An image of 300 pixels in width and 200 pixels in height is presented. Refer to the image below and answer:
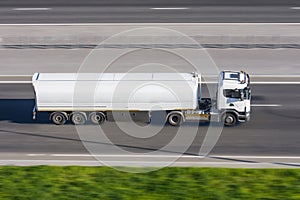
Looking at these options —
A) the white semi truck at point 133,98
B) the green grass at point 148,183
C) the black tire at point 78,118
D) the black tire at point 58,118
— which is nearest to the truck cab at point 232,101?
the white semi truck at point 133,98

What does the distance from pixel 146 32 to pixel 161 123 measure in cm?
1130

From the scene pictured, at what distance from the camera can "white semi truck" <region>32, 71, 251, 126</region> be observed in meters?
26.0

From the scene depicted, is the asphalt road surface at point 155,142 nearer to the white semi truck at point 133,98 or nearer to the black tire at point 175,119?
the black tire at point 175,119

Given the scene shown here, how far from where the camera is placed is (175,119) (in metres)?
26.6

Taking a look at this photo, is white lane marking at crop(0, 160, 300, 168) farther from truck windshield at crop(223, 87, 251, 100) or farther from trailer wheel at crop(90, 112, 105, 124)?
truck windshield at crop(223, 87, 251, 100)

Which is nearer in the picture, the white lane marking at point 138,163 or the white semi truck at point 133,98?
the white lane marking at point 138,163

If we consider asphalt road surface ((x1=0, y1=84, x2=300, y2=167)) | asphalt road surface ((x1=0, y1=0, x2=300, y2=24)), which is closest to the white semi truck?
asphalt road surface ((x1=0, y1=84, x2=300, y2=167))

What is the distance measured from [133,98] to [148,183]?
8401 mm

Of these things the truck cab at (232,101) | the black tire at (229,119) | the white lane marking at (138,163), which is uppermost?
the truck cab at (232,101)

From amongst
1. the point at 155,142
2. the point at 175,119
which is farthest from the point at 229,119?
the point at 155,142

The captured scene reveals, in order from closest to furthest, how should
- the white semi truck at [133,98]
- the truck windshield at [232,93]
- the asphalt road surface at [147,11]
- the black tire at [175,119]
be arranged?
the white semi truck at [133,98] < the black tire at [175,119] < the truck windshield at [232,93] < the asphalt road surface at [147,11]

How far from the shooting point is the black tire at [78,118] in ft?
87.8

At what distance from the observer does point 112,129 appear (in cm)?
2661

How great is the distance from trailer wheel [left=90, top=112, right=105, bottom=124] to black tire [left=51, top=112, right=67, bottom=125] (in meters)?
1.02
